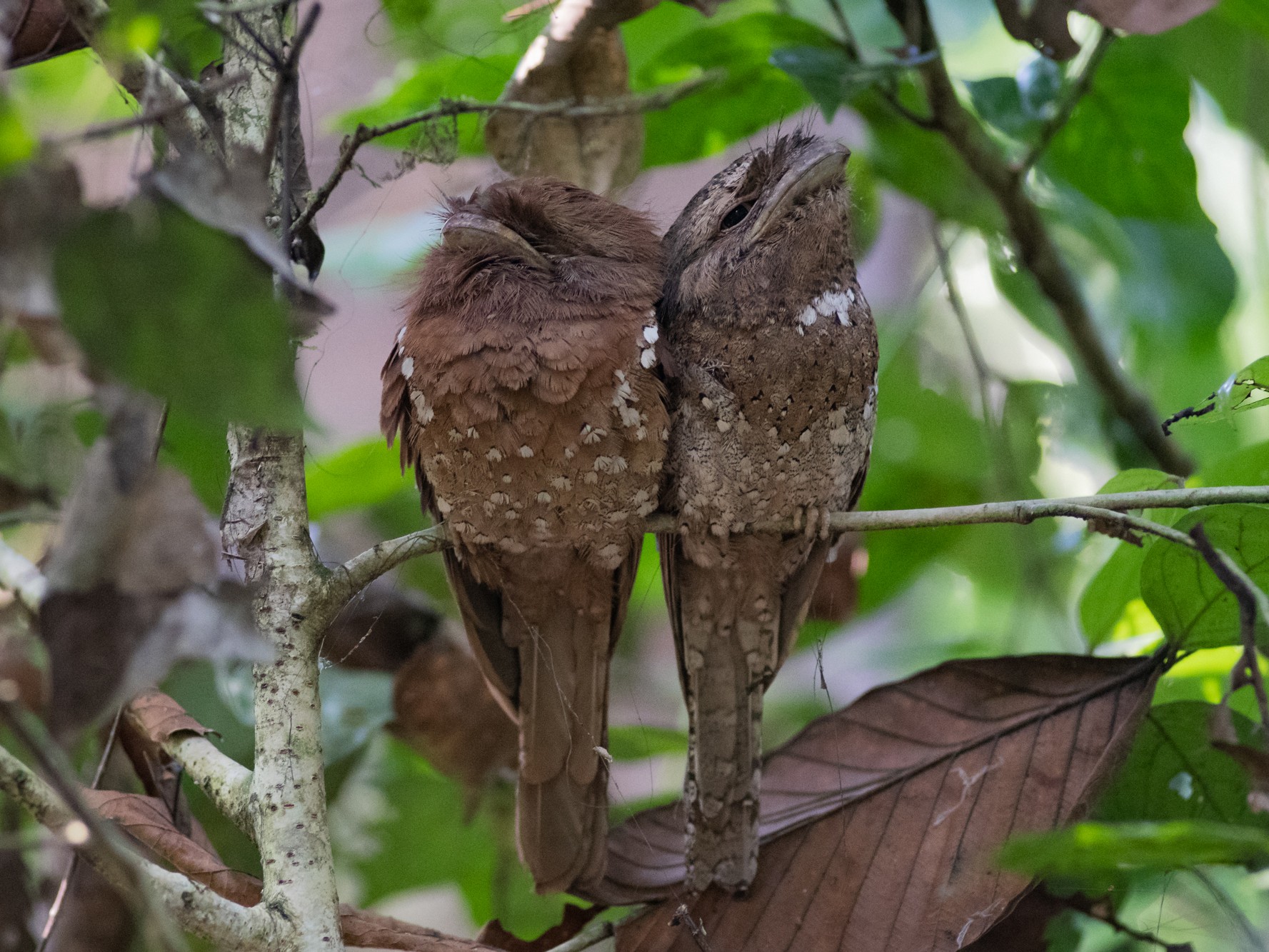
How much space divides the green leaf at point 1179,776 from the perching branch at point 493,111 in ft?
4.03

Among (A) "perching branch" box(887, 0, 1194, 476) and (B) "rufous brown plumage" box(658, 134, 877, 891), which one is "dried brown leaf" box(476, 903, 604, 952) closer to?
(B) "rufous brown plumage" box(658, 134, 877, 891)

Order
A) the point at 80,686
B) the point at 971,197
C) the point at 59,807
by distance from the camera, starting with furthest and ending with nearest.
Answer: the point at 971,197, the point at 59,807, the point at 80,686

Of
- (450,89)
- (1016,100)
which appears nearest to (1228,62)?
(1016,100)

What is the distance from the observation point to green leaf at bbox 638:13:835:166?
2006 mm

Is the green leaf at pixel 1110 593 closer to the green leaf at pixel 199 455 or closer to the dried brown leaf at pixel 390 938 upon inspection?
the dried brown leaf at pixel 390 938

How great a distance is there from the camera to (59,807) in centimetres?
97

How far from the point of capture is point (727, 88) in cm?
210

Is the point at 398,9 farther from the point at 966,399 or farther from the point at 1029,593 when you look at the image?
the point at 1029,593

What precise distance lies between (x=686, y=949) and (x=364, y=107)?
5.20 ft

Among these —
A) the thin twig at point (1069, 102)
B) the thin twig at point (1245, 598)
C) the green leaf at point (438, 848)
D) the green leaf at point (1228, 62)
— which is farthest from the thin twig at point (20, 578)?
the green leaf at point (1228, 62)

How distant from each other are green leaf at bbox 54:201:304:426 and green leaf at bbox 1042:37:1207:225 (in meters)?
1.89

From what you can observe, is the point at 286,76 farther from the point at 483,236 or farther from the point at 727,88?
the point at 727,88

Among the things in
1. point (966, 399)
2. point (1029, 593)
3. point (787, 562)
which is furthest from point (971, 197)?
point (787, 562)

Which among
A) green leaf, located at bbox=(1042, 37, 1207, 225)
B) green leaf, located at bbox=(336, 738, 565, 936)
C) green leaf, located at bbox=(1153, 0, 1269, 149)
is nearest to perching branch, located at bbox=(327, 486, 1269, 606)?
green leaf, located at bbox=(336, 738, 565, 936)
